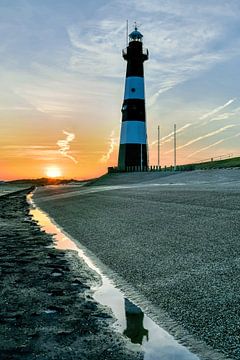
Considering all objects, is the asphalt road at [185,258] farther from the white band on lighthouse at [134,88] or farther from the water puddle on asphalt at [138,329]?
the white band on lighthouse at [134,88]

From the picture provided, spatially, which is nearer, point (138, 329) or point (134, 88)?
point (138, 329)

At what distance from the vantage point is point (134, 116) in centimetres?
5656

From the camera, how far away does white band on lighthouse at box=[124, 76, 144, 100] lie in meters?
56.9

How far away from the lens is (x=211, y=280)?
659 centimetres

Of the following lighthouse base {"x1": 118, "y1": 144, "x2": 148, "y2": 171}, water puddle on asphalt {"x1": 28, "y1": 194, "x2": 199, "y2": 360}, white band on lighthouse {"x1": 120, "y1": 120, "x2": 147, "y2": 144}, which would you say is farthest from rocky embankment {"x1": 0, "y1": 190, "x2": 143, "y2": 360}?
lighthouse base {"x1": 118, "y1": 144, "x2": 148, "y2": 171}

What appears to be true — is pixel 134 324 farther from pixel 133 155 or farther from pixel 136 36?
pixel 136 36

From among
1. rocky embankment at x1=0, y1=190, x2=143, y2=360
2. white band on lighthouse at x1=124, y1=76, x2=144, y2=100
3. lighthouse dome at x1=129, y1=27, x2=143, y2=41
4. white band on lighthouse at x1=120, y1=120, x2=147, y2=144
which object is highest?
lighthouse dome at x1=129, y1=27, x2=143, y2=41

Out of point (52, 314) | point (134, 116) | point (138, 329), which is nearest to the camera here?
point (138, 329)

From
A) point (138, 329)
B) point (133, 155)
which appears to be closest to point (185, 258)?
point (138, 329)

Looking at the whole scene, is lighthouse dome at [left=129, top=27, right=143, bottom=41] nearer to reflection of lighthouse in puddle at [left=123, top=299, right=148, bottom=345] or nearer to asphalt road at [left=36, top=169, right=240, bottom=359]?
asphalt road at [left=36, top=169, right=240, bottom=359]

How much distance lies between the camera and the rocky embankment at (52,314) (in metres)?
4.56

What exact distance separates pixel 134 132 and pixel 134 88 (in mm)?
5730

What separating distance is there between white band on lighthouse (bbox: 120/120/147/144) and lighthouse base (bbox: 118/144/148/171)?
0.66 metres

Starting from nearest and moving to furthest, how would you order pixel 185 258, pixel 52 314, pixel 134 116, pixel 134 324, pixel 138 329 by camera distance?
1. pixel 138 329
2. pixel 134 324
3. pixel 52 314
4. pixel 185 258
5. pixel 134 116
